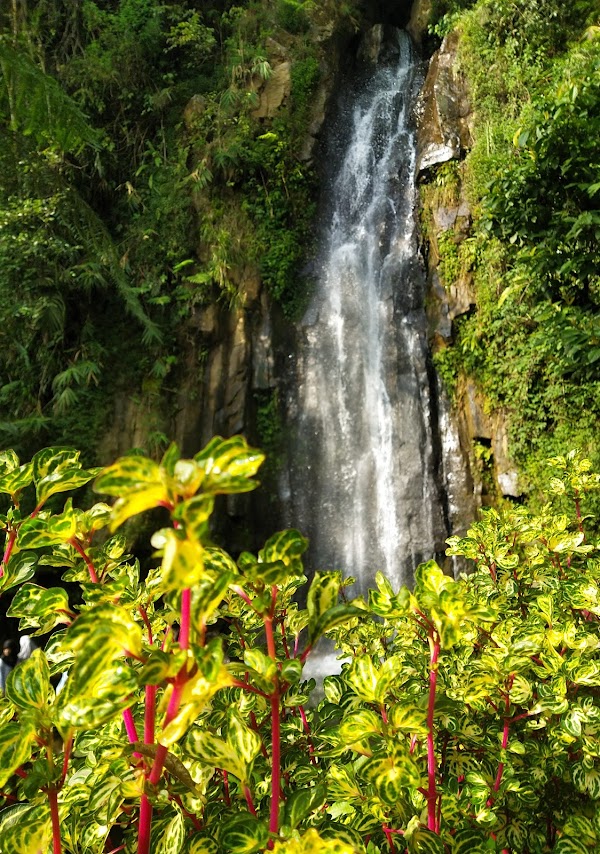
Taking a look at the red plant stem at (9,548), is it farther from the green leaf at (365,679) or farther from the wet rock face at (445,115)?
the wet rock face at (445,115)

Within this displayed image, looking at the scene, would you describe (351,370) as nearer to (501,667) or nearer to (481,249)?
(481,249)

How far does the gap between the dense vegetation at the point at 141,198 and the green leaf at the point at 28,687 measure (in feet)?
20.4

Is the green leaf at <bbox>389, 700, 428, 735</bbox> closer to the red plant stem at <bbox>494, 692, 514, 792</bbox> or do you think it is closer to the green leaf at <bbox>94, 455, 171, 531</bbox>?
the red plant stem at <bbox>494, 692, 514, 792</bbox>

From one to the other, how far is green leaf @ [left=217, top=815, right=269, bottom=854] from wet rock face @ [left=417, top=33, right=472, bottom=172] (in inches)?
314

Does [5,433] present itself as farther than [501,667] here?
Yes

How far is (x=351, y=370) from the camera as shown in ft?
23.2

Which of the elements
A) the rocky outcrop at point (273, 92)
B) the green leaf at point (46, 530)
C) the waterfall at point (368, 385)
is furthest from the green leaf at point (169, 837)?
the rocky outcrop at point (273, 92)

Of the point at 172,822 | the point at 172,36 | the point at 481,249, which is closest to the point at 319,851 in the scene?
the point at 172,822

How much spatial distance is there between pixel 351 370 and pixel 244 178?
3886 millimetres

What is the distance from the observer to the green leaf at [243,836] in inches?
23.1

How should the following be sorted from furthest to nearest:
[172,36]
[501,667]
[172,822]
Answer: [172,36] < [501,667] < [172,822]

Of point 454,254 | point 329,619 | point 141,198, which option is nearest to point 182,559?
point 329,619

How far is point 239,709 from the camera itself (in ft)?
3.01

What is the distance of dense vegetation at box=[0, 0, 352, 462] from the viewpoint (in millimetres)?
6473
